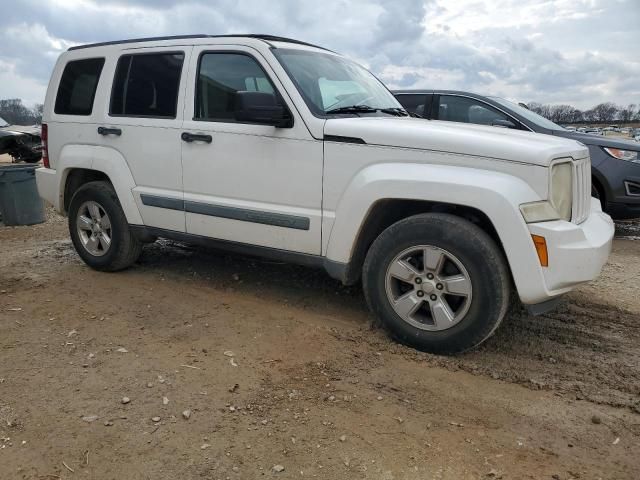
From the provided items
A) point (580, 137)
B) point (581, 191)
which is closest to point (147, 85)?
point (581, 191)

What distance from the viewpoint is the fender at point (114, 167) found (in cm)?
486

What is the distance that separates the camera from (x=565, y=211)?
336 cm

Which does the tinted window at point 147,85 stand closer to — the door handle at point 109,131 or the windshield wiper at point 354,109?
the door handle at point 109,131

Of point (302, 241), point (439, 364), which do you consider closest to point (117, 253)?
point (302, 241)

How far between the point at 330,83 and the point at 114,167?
2.08 m

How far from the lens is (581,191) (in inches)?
140

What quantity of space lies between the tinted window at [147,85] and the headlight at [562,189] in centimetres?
294

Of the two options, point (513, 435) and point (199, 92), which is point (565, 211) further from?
point (199, 92)

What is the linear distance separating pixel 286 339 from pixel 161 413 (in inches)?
43.9

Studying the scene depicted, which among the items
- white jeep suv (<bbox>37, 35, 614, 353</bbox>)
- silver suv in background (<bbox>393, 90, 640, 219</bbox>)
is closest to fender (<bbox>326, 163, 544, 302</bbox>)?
white jeep suv (<bbox>37, 35, 614, 353</bbox>)

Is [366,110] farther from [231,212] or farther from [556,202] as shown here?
[556,202]

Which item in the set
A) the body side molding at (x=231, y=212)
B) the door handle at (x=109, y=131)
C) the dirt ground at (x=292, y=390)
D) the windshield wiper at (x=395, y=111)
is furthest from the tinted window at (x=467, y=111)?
the door handle at (x=109, y=131)

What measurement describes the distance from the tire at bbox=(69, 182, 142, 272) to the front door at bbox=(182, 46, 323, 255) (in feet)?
3.01

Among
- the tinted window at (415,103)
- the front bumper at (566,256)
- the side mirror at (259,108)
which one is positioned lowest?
the front bumper at (566,256)
